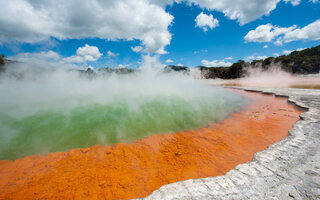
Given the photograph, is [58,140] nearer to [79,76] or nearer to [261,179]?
[261,179]

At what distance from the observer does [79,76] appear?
20.2 metres

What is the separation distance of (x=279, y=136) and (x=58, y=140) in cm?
809

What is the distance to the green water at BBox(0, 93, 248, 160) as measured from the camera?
14.9ft

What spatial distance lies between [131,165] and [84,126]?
366 centimetres

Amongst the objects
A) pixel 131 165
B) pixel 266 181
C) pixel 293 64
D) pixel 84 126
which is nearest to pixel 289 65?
pixel 293 64

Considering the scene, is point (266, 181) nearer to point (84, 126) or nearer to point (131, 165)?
point (131, 165)

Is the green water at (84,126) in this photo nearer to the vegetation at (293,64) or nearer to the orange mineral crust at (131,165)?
the orange mineral crust at (131,165)

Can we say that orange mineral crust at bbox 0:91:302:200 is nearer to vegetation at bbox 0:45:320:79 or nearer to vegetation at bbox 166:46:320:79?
vegetation at bbox 0:45:320:79

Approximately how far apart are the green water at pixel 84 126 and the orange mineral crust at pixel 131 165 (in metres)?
0.53

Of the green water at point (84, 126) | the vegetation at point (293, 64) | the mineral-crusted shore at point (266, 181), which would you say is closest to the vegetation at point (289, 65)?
the vegetation at point (293, 64)

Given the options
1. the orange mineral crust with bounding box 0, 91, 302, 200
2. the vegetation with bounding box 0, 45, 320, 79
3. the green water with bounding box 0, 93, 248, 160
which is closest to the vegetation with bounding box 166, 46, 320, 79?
the vegetation with bounding box 0, 45, 320, 79

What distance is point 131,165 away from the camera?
11.4 ft

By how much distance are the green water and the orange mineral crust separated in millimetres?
534

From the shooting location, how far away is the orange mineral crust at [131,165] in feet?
8.95
